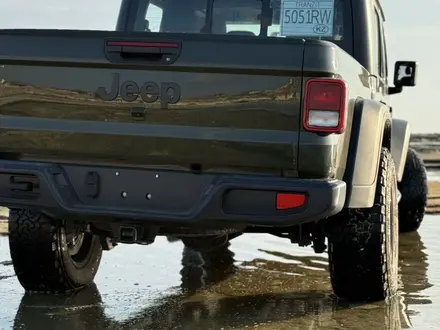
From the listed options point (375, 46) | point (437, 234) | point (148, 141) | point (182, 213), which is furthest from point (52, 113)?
point (437, 234)

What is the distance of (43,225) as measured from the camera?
432cm

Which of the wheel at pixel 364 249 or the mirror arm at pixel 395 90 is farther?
the mirror arm at pixel 395 90

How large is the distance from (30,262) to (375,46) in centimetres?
269

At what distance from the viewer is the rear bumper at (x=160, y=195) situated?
3.47m

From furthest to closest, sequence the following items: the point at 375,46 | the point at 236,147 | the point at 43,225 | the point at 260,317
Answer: the point at 375,46 < the point at 43,225 < the point at 260,317 < the point at 236,147

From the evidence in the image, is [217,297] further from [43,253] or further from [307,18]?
[307,18]

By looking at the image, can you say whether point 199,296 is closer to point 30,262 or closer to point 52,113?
point 30,262

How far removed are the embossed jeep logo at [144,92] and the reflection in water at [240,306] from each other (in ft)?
3.84

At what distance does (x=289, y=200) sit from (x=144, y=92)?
86 centimetres

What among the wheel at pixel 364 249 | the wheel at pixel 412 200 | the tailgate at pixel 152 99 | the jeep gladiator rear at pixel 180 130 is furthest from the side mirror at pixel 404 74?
the tailgate at pixel 152 99

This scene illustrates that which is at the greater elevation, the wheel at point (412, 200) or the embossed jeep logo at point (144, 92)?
the embossed jeep logo at point (144, 92)

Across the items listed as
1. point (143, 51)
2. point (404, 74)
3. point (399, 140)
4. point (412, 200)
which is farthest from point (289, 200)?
point (412, 200)

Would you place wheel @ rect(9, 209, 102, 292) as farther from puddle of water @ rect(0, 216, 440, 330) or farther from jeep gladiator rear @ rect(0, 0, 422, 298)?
jeep gladiator rear @ rect(0, 0, 422, 298)

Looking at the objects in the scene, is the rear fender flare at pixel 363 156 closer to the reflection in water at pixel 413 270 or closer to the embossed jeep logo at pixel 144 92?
the reflection in water at pixel 413 270
